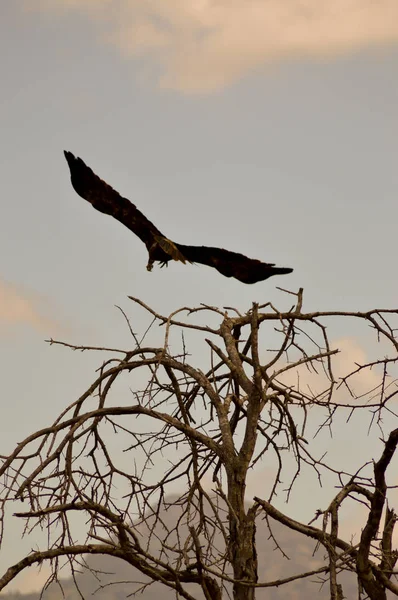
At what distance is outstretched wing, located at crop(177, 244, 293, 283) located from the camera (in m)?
7.16

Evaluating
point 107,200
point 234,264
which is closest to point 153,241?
point 107,200

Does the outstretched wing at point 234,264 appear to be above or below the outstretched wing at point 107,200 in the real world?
below

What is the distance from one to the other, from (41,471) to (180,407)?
1340 millimetres

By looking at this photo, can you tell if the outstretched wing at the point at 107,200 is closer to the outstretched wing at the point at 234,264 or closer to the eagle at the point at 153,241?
the eagle at the point at 153,241

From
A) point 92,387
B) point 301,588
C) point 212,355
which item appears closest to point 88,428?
point 92,387

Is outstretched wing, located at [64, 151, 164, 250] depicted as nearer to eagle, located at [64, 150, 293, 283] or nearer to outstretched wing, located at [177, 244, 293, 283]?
eagle, located at [64, 150, 293, 283]

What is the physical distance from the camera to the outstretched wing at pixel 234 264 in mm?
7164

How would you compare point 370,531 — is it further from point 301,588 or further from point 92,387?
point 301,588

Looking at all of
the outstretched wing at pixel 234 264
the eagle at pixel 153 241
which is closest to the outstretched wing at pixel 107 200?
the eagle at pixel 153 241

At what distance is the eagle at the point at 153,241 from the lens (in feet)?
23.7

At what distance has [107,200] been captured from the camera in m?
8.02

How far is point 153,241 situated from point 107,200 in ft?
2.20

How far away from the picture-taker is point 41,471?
5.77 metres

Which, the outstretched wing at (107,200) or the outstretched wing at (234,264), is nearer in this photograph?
the outstretched wing at (234,264)
